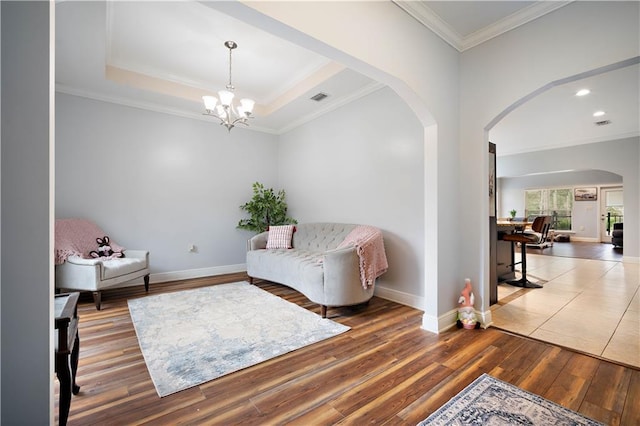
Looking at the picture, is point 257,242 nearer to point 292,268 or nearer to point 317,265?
point 292,268

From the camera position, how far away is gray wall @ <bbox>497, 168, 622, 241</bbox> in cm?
962

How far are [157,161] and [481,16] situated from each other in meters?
4.66

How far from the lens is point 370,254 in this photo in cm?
314

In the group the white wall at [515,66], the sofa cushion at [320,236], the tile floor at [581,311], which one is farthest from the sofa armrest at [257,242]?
the tile floor at [581,311]

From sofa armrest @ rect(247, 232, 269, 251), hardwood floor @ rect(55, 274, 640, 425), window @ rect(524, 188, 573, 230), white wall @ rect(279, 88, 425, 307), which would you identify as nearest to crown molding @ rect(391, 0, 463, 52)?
white wall @ rect(279, 88, 425, 307)

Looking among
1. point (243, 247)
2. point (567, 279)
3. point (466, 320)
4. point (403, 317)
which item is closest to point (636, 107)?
point (567, 279)

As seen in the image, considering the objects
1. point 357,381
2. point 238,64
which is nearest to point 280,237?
point 238,64

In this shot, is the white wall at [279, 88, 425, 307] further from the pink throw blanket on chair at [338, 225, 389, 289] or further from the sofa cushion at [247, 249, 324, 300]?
the sofa cushion at [247, 249, 324, 300]

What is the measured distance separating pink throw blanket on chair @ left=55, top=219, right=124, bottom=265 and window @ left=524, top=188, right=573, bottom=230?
13.2 meters

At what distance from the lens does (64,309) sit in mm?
1373

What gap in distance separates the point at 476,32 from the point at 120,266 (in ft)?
15.7

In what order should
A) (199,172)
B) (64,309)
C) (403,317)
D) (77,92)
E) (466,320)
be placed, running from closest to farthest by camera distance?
(64,309)
(466,320)
(403,317)
(77,92)
(199,172)

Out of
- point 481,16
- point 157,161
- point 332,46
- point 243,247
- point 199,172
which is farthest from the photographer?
point 243,247

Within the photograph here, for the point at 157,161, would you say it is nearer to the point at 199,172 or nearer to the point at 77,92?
the point at 199,172
